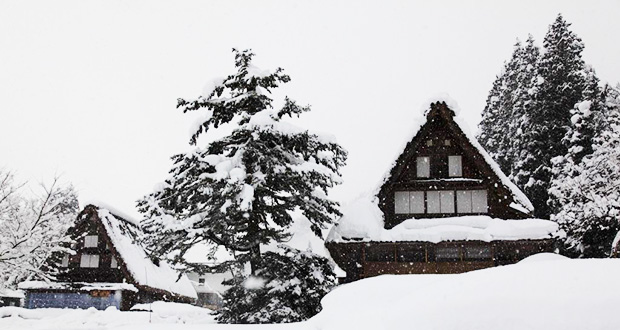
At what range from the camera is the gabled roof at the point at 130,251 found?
31438 mm

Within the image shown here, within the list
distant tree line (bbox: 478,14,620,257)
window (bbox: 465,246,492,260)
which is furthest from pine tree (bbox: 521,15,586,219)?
window (bbox: 465,246,492,260)

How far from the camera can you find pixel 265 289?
15.2m

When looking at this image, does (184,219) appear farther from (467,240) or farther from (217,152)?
(467,240)

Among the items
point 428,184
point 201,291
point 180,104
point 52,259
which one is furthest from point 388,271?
point 201,291

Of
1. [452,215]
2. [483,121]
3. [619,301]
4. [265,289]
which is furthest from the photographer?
[483,121]

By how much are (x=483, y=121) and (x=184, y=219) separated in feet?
99.1

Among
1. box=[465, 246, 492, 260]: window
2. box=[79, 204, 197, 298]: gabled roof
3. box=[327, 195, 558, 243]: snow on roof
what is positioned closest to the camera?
box=[327, 195, 558, 243]: snow on roof

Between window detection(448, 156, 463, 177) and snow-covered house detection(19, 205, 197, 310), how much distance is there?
1896 cm

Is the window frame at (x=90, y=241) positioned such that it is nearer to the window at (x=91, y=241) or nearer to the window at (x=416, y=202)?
the window at (x=91, y=241)

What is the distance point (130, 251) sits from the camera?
3331 cm

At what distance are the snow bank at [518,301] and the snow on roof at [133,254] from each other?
2621 cm

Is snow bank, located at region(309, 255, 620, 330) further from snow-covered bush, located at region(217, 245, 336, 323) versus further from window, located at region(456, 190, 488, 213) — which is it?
window, located at region(456, 190, 488, 213)

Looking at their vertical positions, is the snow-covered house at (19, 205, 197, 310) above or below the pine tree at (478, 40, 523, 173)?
below

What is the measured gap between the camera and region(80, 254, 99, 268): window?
3250cm
